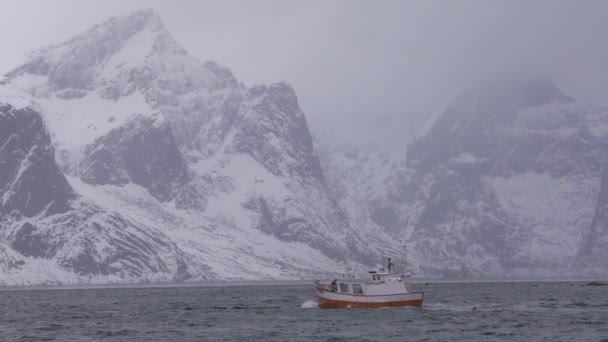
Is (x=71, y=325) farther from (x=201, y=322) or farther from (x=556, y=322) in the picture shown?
(x=556, y=322)

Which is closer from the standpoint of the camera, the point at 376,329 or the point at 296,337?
the point at 296,337

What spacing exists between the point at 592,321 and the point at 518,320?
1270 cm

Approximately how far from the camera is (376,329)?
6993 inches

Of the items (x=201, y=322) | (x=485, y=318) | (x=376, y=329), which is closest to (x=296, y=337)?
(x=376, y=329)

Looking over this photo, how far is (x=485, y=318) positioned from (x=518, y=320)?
7394 millimetres

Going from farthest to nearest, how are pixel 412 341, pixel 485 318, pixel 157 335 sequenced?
pixel 485 318
pixel 157 335
pixel 412 341

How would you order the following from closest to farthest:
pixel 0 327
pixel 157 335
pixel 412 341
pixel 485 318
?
1. pixel 412 341
2. pixel 157 335
3. pixel 0 327
4. pixel 485 318

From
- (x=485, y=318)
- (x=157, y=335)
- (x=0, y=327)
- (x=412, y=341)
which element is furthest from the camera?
(x=485, y=318)

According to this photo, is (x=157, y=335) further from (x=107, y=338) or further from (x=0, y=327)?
(x=0, y=327)

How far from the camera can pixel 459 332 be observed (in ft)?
558

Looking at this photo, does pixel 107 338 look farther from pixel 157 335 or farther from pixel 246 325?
pixel 246 325

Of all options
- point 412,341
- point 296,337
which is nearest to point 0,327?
point 296,337

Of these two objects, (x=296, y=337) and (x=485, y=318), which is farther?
(x=485, y=318)

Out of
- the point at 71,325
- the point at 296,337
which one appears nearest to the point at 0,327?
the point at 71,325
